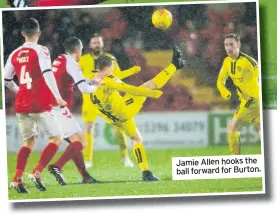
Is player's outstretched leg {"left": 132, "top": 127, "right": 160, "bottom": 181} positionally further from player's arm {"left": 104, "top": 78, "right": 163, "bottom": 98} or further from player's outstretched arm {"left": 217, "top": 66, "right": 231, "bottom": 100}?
player's outstretched arm {"left": 217, "top": 66, "right": 231, "bottom": 100}

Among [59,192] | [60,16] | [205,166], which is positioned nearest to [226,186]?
[205,166]

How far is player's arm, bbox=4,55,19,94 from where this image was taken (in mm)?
6258

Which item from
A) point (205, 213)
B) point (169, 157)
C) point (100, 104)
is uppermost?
point (100, 104)

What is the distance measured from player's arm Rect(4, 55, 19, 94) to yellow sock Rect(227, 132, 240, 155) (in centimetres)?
159

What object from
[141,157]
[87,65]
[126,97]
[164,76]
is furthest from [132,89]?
[141,157]

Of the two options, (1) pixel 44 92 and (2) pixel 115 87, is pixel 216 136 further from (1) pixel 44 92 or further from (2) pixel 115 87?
(1) pixel 44 92

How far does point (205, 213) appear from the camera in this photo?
6383mm

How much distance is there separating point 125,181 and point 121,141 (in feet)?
0.96

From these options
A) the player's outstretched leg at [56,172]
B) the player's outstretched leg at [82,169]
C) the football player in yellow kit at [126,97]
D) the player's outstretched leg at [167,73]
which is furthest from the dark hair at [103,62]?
the player's outstretched leg at [56,172]

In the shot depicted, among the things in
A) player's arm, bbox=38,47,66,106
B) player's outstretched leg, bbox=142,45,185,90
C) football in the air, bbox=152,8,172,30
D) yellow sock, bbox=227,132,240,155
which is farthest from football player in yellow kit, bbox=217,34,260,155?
player's arm, bbox=38,47,66,106

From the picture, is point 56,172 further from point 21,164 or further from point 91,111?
point 91,111

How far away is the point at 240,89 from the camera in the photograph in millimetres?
6371

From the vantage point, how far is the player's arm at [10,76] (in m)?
6.26

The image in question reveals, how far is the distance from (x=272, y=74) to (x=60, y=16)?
1.61 m
